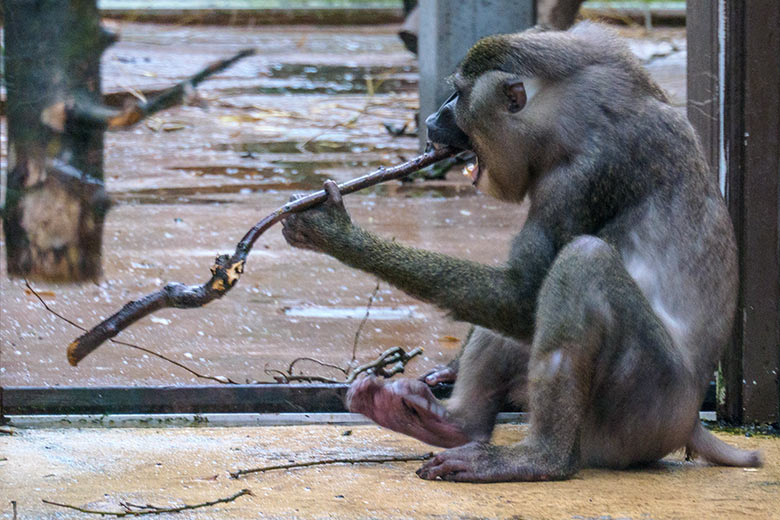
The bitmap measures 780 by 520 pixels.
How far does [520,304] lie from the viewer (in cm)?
360

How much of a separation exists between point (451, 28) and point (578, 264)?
241 inches

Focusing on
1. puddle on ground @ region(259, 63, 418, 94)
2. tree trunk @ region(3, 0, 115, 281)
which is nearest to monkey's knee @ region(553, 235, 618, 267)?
tree trunk @ region(3, 0, 115, 281)

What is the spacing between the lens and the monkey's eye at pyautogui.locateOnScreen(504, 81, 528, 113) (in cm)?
368

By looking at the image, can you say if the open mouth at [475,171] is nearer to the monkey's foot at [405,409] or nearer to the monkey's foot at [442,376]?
the monkey's foot at [405,409]

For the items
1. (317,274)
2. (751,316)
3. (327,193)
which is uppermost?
(327,193)

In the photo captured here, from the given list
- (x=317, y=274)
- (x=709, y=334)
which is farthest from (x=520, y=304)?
(x=317, y=274)

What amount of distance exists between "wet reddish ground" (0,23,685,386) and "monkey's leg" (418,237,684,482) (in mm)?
1453

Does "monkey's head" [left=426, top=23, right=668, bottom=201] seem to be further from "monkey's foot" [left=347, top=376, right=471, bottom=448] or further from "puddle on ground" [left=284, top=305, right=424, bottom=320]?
"puddle on ground" [left=284, top=305, right=424, bottom=320]

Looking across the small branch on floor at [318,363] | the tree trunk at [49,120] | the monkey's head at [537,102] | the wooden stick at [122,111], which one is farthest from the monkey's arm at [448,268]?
the wooden stick at [122,111]

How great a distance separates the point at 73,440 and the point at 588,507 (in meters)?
→ 1.69

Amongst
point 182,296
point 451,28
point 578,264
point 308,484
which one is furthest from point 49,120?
point 578,264

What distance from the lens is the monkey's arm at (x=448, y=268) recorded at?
3576 millimetres

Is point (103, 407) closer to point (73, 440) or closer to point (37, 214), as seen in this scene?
point (73, 440)

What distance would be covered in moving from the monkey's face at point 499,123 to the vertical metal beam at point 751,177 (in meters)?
0.85
